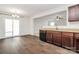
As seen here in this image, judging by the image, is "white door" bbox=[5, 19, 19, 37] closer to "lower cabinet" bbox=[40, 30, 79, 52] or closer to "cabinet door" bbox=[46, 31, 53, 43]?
"lower cabinet" bbox=[40, 30, 79, 52]

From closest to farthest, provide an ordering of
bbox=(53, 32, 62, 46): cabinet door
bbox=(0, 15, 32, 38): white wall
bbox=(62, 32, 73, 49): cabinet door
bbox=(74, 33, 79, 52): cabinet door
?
bbox=(74, 33, 79, 52): cabinet door < bbox=(62, 32, 73, 49): cabinet door < bbox=(53, 32, 62, 46): cabinet door < bbox=(0, 15, 32, 38): white wall

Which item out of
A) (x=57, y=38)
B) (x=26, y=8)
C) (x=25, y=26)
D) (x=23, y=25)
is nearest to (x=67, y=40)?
(x=57, y=38)

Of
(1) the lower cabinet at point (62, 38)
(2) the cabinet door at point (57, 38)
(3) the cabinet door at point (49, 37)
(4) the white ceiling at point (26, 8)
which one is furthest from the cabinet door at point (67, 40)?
(4) the white ceiling at point (26, 8)

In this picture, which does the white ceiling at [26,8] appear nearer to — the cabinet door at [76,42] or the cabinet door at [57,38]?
the cabinet door at [57,38]

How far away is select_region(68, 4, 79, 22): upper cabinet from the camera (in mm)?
3576

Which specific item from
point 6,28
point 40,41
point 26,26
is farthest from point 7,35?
point 40,41

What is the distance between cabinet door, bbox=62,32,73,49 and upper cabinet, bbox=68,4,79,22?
0.55 metres

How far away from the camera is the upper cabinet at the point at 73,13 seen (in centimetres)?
358

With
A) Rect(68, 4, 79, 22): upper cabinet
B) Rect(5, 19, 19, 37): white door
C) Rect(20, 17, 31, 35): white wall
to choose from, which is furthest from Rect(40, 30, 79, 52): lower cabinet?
Rect(5, 19, 19, 37): white door

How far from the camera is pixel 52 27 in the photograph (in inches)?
172

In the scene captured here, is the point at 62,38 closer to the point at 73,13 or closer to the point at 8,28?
the point at 73,13

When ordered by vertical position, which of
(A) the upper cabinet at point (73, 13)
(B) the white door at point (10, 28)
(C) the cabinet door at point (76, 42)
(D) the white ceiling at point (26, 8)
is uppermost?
(D) the white ceiling at point (26, 8)

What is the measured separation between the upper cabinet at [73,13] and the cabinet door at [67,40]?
55 cm
